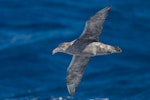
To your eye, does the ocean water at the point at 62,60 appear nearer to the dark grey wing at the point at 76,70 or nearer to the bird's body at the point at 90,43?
the dark grey wing at the point at 76,70

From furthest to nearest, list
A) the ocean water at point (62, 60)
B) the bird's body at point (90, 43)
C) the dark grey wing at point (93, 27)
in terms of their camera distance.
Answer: the ocean water at point (62, 60) → the dark grey wing at point (93, 27) → the bird's body at point (90, 43)

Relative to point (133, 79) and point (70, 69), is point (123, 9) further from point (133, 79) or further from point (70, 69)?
point (70, 69)

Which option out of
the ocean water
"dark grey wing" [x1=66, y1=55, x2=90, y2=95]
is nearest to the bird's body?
"dark grey wing" [x1=66, y1=55, x2=90, y2=95]

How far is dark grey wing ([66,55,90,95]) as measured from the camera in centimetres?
1892

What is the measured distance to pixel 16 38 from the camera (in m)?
31.6

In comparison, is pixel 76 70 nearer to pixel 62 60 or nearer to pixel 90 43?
pixel 90 43

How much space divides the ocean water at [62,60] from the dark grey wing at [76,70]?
10961mm

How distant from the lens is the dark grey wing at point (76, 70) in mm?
18922

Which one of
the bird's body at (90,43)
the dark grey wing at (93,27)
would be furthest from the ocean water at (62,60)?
the dark grey wing at (93,27)

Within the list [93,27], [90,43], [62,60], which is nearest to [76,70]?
[90,43]

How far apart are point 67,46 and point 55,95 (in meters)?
12.1

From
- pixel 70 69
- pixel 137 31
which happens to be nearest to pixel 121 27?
pixel 137 31

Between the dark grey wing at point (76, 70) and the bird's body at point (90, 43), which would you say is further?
the dark grey wing at point (76, 70)

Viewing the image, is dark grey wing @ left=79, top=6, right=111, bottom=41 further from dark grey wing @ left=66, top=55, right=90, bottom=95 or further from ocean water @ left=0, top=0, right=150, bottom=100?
ocean water @ left=0, top=0, right=150, bottom=100
